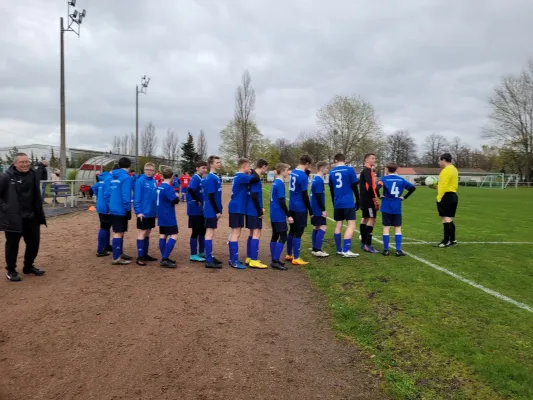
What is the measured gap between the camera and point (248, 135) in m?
58.2

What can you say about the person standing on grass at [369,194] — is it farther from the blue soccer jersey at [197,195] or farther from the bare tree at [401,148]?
the bare tree at [401,148]

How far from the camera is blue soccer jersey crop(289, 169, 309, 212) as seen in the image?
7164 mm

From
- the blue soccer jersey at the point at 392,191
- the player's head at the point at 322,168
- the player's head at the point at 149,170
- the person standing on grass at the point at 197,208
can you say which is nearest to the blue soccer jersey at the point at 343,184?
the player's head at the point at 322,168

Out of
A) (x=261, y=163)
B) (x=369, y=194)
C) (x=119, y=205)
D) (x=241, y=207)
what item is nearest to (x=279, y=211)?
(x=241, y=207)

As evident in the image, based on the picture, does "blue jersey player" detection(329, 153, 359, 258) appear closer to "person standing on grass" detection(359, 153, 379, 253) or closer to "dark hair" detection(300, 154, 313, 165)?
"person standing on grass" detection(359, 153, 379, 253)

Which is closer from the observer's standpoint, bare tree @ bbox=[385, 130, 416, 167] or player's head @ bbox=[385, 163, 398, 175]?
player's head @ bbox=[385, 163, 398, 175]

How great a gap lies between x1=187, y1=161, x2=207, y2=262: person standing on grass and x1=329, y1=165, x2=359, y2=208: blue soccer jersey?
2.73 meters

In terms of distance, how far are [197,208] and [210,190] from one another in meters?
0.90

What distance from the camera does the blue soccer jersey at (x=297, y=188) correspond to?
7.16 metres

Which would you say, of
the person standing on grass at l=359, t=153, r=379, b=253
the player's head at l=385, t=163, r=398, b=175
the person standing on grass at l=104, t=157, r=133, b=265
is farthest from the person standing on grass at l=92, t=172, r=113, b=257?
the player's head at l=385, t=163, r=398, b=175

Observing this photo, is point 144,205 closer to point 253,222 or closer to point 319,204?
point 253,222

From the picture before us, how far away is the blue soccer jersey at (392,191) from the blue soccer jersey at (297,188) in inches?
72.8

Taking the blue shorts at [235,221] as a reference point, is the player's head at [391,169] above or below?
above

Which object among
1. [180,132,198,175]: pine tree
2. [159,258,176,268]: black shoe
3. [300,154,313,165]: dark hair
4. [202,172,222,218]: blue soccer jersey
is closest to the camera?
[202,172,222,218]: blue soccer jersey
